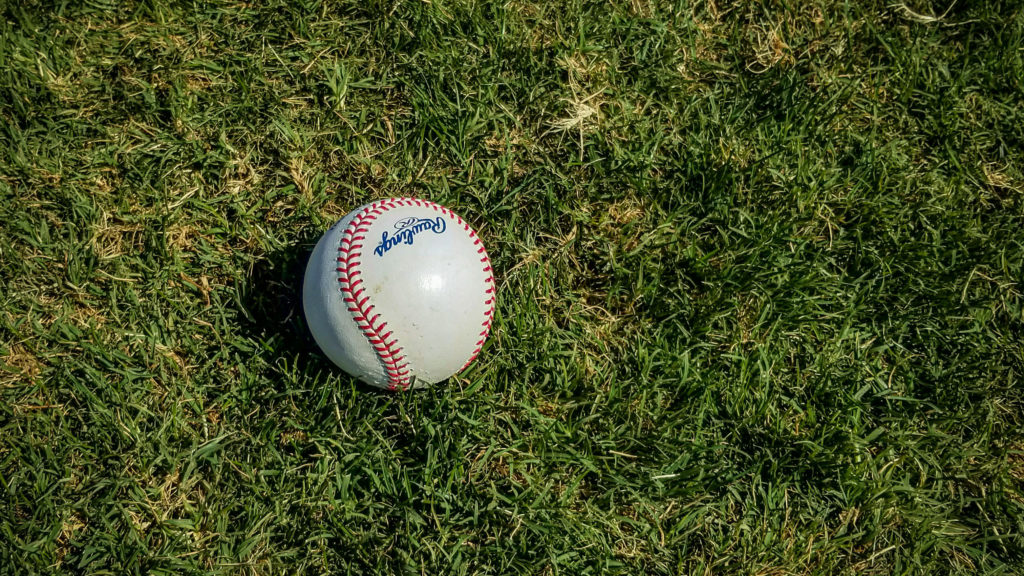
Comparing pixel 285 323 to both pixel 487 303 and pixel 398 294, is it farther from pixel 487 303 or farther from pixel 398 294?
pixel 487 303

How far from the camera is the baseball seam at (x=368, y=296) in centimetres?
260

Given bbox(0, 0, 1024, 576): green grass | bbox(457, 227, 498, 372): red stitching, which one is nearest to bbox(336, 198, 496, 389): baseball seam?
bbox(457, 227, 498, 372): red stitching

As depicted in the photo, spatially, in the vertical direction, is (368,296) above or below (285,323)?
above

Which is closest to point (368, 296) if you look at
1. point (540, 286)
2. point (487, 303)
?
point (487, 303)

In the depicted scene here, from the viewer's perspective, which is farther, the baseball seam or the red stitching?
the red stitching

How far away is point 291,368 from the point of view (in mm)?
3066

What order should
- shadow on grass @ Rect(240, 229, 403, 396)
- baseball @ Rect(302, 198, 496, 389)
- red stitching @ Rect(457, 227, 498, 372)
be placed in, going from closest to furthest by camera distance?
baseball @ Rect(302, 198, 496, 389), red stitching @ Rect(457, 227, 498, 372), shadow on grass @ Rect(240, 229, 403, 396)

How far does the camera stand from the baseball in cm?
259

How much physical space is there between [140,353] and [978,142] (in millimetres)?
4296

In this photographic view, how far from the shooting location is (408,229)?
8.79ft

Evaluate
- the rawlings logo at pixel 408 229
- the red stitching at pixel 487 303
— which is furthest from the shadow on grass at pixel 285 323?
the rawlings logo at pixel 408 229

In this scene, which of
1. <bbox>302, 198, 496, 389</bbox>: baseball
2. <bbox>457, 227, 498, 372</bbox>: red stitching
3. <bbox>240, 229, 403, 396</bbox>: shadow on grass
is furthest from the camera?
<bbox>240, 229, 403, 396</bbox>: shadow on grass

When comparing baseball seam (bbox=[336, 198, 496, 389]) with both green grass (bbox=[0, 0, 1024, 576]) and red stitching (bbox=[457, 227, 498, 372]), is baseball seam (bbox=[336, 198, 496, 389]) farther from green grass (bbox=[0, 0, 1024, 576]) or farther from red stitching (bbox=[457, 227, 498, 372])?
green grass (bbox=[0, 0, 1024, 576])

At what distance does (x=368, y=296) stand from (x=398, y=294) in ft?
0.36
